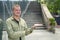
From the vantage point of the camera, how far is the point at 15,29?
15.5ft

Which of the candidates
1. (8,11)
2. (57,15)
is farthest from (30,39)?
(57,15)

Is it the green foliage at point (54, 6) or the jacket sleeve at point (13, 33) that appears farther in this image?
the green foliage at point (54, 6)

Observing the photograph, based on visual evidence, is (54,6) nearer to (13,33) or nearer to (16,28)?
(16,28)

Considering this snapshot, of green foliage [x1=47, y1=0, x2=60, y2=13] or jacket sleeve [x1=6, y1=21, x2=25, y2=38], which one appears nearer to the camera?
jacket sleeve [x1=6, y1=21, x2=25, y2=38]

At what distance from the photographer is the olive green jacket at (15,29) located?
4621 millimetres

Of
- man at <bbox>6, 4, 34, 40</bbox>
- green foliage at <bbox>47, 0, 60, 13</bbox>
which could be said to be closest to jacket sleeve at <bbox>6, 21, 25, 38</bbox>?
man at <bbox>6, 4, 34, 40</bbox>

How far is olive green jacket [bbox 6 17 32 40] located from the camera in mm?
4621

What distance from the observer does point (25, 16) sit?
20.2 meters

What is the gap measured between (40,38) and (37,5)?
9.18m

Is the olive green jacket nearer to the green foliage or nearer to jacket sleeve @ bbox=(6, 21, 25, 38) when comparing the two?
jacket sleeve @ bbox=(6, 21, 25, 38)

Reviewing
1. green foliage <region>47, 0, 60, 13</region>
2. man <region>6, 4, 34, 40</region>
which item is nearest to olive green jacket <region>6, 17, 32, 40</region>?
man <region>6, 4, 34, 40</region>

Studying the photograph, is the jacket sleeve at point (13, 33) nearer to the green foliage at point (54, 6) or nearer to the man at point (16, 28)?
the man at point (16, 28)

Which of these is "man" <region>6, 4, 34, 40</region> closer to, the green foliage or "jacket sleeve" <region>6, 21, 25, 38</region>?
"jacket sleeve" <region>6, 21, 25, 38</region>

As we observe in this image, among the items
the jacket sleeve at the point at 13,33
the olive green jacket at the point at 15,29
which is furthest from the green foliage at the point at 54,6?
the jacket sleeve at the point at 13,33
